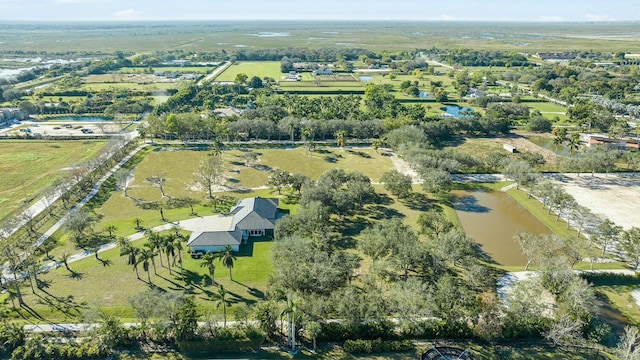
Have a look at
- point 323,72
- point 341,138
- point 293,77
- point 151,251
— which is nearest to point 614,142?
point 341,138

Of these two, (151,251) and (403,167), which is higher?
(403,167)

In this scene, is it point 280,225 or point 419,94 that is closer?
point 280,225

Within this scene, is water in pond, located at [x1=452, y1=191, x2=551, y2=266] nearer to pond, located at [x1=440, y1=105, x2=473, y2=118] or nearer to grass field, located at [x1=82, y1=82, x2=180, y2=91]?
pond, located at [x1=440, y1=105, x2=473, y2=118]

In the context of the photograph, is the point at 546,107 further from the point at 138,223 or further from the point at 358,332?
the point at 138,223

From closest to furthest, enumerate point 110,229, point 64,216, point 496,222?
point 110,229, point 64,216, point 496,222

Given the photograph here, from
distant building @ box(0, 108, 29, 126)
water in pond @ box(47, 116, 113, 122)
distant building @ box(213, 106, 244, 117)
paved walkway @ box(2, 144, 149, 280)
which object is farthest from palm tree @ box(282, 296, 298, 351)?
distant building @ box(0, 108, 29, 126)

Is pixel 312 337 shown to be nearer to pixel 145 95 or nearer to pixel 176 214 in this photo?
pixel 176 214

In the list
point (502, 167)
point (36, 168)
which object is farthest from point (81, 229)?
point (502, 167)
